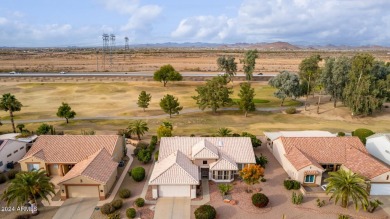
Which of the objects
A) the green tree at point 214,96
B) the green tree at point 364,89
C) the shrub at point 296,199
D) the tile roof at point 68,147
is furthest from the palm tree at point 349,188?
the green tree at point 364,89

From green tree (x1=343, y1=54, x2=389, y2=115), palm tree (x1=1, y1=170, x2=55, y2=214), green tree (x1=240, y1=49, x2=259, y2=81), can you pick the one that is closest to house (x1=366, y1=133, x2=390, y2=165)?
green tree (x1=343, y1=54, x2=389, y2=115)

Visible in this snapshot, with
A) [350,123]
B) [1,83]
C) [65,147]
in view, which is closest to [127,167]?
[65,147]

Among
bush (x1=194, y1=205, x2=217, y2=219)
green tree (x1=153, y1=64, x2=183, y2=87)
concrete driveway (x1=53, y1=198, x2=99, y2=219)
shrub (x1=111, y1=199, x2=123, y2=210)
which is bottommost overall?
concrete driveway (x1=53, y1=198, x2=99, y2=219)

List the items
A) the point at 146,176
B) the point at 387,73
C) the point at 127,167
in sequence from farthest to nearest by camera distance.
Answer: the point at 387,73
the point at 127,167
the point at 146,176

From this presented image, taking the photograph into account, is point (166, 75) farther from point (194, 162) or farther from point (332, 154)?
point (332, 154)

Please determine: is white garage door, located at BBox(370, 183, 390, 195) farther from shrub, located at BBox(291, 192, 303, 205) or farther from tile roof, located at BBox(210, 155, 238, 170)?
tile roof, located at BBox(210, 155, 238, 170)

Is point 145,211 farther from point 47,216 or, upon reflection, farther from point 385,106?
point 385,106
